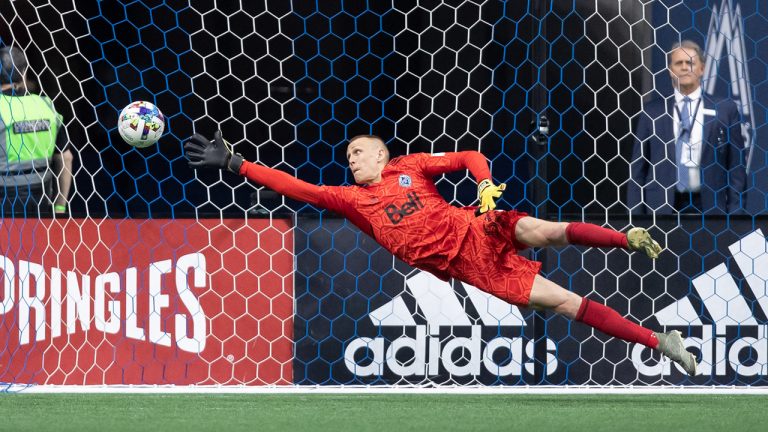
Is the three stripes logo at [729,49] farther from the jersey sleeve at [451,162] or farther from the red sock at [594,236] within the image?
the red sock at [594,236]

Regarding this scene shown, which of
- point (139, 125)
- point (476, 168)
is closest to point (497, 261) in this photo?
point (476, 168)

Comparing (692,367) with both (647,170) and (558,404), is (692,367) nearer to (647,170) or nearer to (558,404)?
(558,404)

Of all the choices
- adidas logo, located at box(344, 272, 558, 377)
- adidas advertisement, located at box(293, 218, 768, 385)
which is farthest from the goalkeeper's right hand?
adidas logo, located at box(344, 272, 558, 377)

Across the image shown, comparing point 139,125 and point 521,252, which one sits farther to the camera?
point 521,252

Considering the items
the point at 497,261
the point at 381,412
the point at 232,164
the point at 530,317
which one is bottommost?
the point at 381,412

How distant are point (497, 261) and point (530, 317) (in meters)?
1.08

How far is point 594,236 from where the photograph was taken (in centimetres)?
599

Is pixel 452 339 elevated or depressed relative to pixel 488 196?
depressed

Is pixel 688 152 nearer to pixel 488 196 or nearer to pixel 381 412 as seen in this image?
pixel 488 196

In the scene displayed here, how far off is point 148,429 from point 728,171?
3932mm

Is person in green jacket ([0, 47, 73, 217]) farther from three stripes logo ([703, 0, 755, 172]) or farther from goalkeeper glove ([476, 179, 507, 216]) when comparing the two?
three stripes logo ([703, 0, 755, 172])

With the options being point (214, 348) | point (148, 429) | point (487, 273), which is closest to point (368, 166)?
point (487, 273)

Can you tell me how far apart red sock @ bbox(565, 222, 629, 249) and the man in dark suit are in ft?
5.41

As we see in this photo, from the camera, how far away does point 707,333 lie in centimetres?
737
